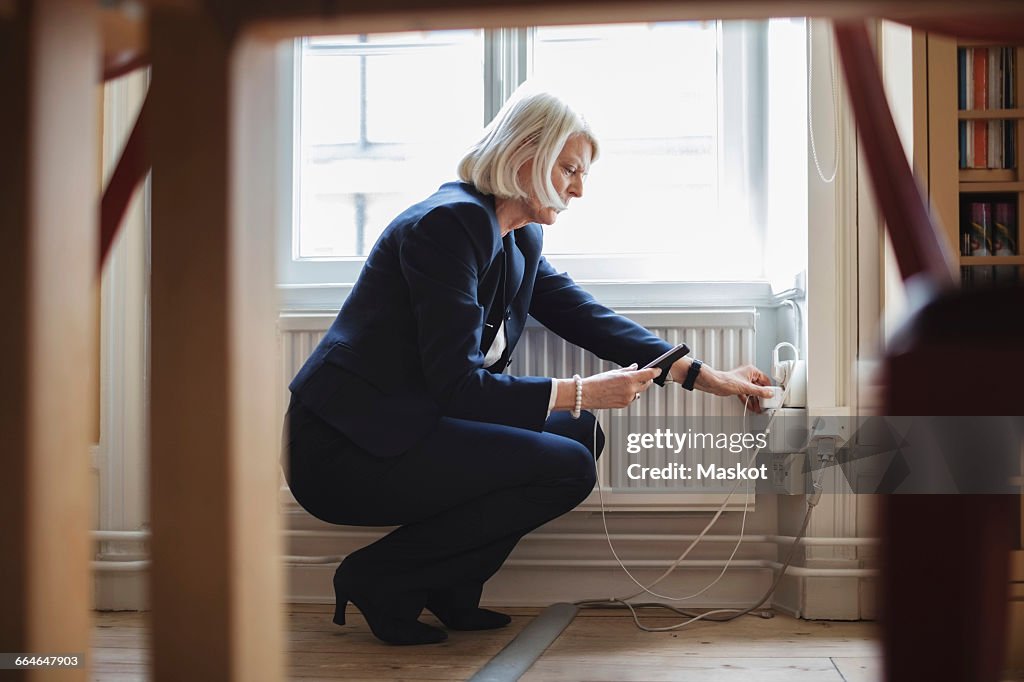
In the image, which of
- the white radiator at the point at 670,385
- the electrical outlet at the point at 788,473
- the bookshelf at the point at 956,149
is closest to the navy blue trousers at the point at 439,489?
the white radiator at the point at 670,385

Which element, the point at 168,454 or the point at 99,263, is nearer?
the point at 168,454

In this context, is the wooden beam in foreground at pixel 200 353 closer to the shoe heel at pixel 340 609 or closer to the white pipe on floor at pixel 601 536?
the shoe heel at pixel 340 609

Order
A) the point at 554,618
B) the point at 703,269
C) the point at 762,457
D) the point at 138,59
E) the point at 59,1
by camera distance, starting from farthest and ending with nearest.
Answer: the point at 703,269
the point at 762,457
the point at 554,618
the point at 138,59
the point at 59,1

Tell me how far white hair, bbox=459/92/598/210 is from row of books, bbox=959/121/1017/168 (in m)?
0.72

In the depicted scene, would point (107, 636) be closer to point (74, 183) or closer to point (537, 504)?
point (537, 504)

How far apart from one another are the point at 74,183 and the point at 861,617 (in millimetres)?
1837

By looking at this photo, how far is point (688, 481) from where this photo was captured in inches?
80.5

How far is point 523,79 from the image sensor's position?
2.37 m

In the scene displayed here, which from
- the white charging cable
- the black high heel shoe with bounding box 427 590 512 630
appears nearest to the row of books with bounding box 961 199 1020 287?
the white charging cable

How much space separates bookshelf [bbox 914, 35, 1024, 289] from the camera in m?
1.62

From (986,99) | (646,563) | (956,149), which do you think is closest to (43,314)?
(956,149)

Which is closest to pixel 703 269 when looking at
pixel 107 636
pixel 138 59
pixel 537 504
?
pixel 537 504

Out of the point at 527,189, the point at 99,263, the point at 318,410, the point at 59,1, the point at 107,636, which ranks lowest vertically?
the point at 107,636

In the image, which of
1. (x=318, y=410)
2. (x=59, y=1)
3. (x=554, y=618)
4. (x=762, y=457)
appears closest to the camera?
(x=59, y=1)
